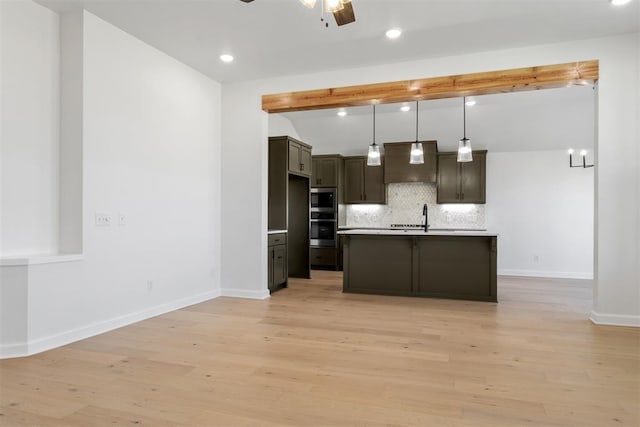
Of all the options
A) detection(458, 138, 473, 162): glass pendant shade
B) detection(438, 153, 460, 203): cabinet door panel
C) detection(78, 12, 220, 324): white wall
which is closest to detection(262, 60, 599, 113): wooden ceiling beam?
detection(458, 138, 473, 162): glass pendant shade

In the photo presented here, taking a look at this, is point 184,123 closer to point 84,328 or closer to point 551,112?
point 84,328

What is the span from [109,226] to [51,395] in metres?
1.81

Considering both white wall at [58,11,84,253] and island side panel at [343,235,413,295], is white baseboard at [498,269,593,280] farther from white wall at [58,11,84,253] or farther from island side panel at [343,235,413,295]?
white wall at [58,11,84,253]

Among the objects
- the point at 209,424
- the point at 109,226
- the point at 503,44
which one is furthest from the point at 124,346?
the point at 503,44

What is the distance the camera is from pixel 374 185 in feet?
28.1

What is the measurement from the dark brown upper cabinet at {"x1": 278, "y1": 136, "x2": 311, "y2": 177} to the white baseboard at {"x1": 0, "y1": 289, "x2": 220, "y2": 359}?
8.49 feet

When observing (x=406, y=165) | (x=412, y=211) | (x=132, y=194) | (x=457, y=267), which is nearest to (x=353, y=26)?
(x=132, y=194)

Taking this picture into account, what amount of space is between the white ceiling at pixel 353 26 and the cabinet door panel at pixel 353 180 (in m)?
3.90

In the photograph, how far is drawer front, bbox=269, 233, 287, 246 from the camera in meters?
5.76

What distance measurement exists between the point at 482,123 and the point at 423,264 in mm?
3302

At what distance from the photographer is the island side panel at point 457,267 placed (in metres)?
5.30

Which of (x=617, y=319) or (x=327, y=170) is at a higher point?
(x=327, y=170)

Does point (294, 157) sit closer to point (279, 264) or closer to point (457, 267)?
point (279, 264)

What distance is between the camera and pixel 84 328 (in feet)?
11.8
